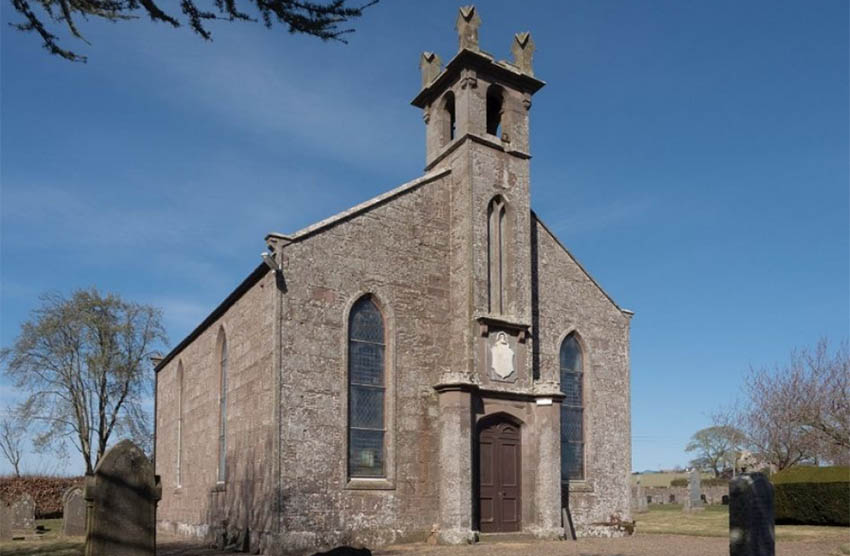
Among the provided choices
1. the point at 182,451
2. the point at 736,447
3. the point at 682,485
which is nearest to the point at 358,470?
the point at 182,451

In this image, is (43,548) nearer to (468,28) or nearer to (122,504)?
(122,504)

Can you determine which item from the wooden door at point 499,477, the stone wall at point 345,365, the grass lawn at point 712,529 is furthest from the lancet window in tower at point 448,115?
the grass lawn at point 712,529

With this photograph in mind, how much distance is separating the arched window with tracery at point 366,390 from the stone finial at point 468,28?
319 inches

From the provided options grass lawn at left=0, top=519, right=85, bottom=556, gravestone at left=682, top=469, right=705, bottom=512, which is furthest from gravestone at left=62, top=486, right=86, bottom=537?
gravestone at left=682, top=469, right=705, bottom=512

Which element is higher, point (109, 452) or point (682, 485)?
point (109, 452)

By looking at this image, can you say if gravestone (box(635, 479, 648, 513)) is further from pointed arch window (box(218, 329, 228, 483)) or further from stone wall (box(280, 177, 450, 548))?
pointed arch window (box(218, 329, 228, 483))

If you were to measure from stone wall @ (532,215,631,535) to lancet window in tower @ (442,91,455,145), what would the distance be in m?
3.92

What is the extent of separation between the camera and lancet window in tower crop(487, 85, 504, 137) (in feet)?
76.2

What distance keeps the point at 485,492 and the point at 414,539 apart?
8.08 feet

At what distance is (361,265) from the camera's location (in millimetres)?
19562

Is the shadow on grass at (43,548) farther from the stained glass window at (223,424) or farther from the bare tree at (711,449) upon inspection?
the bare tree at (711,449)

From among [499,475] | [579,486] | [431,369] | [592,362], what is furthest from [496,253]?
[579,486]

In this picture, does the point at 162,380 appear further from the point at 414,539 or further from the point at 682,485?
the point at 682,485

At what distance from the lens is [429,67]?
2392 cm
